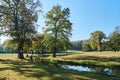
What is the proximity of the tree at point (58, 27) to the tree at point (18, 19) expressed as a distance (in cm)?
1597

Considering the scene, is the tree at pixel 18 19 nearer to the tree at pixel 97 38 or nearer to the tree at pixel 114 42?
the tree at pixel 114 42

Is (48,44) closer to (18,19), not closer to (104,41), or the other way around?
(18,19)

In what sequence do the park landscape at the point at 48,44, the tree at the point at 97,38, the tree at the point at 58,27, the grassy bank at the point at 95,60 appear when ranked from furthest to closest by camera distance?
1. the tree at the point at 97,38
2. the tree at the point at 58,27
3. the grassy bank at the point at 95,60
4. the park landscape at the point at 48,44

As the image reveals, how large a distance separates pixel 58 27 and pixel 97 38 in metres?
50.8

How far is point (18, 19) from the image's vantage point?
55.2 m

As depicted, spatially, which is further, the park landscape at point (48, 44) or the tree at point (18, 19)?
the tree at point (18, 19)

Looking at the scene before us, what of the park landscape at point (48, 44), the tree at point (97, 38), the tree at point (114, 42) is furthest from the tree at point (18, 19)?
the tree at point (97, 38)

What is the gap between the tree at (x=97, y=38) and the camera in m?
119

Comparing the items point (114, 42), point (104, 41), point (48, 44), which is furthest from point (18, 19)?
point (104, 41)

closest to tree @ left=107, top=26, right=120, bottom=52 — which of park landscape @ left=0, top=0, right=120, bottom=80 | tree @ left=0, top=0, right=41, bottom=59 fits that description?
park landscape @ left=0, top=0, right=120, bottom=80

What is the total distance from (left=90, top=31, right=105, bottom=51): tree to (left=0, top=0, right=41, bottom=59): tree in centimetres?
6687

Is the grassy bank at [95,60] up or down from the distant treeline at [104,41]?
down

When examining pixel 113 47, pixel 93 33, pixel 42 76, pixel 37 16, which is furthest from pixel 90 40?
pixel 42 76

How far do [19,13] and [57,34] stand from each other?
64.8 feet
